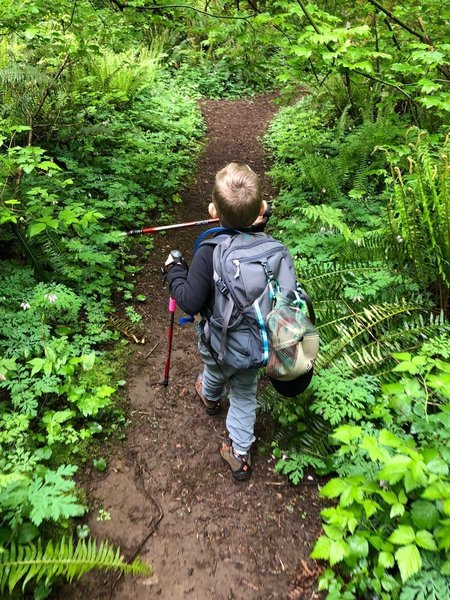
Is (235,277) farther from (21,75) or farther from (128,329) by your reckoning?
(21,75)

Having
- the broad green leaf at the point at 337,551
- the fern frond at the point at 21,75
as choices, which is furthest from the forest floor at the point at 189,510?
the fern frond at the point at 21,75

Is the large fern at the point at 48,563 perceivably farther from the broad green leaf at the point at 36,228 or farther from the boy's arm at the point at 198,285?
the broad green leaf at the point at 36,228

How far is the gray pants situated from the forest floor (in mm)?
276

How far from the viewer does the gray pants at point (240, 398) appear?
265 cm

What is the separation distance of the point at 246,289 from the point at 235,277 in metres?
0.09

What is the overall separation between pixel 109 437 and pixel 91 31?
4626mm

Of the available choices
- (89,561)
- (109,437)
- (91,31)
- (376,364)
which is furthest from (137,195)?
(89,561)

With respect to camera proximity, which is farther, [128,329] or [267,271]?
[128,329]

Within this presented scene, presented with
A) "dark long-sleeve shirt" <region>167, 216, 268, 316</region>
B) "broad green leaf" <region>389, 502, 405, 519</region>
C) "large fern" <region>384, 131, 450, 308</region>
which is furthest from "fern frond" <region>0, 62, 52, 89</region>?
"broad green leaf" <region>389, 502, 405, 519</region>

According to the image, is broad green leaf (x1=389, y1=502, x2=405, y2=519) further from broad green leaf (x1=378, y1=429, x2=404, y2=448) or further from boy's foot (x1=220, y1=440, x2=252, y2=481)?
boy's foot (x1=220, y1=440, x2=252, y2=481)

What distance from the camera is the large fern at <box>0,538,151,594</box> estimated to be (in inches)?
74.7

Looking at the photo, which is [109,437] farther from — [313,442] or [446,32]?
[446,32]

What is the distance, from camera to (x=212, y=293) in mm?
2469

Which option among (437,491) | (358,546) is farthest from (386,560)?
(437,491)
